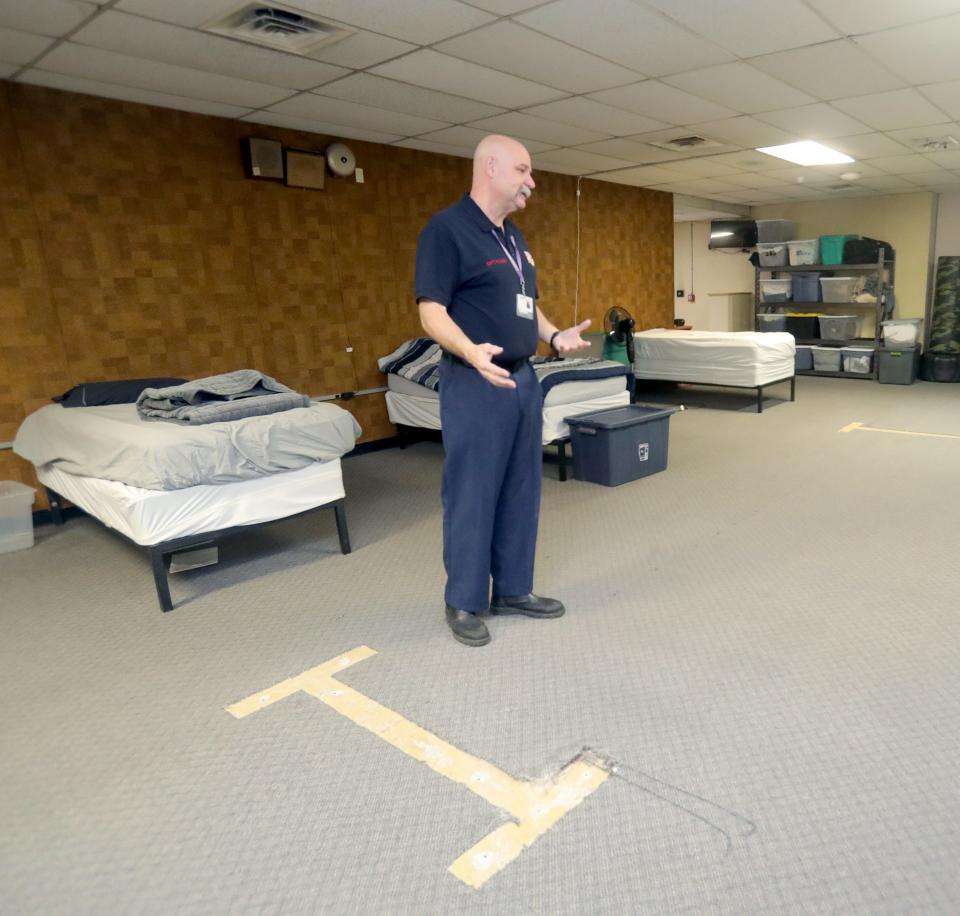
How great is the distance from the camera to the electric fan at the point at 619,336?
20.7 ft

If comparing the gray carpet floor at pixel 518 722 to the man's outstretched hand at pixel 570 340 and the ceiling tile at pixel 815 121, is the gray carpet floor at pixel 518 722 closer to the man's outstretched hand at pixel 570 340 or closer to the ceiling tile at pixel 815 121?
the man's outstretched hand at pixel 570 340

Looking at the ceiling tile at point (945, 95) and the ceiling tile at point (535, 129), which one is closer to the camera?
the ceiling tile at point (945, 95)

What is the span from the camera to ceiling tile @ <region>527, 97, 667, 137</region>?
13.4 ft

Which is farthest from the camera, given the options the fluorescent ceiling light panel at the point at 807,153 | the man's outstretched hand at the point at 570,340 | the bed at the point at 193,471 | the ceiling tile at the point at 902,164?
the ceiling tile at the point at 902,164

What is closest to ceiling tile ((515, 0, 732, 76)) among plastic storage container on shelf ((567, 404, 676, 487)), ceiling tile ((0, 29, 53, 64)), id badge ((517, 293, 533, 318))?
id badge ((517, 293, 533, 318))

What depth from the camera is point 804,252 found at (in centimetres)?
819

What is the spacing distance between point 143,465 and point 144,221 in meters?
2.11

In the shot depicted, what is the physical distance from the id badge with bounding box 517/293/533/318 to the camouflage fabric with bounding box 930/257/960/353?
736 cm

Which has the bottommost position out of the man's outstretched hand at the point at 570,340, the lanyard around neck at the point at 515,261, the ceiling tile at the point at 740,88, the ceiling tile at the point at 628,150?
the man's outstretched hand at the point at 570,340

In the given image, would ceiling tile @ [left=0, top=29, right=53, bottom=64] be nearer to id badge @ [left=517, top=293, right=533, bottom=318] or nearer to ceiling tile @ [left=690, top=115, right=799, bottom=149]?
id badge @ [left=517, top=293, right=533, bottom=318]

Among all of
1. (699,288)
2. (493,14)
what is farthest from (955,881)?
(699,288)

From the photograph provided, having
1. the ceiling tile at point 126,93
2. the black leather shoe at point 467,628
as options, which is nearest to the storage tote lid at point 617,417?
the black leather shoe at point 467,628

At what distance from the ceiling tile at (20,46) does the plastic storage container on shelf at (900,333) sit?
772cm

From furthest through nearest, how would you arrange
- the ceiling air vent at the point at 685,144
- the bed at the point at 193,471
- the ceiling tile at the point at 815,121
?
the ceiling air vent at the point at 685,144, the ceiling tile at the point at 815,121, the bed at the point at 193,471
